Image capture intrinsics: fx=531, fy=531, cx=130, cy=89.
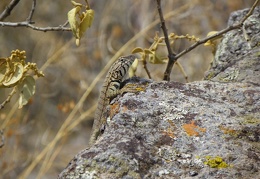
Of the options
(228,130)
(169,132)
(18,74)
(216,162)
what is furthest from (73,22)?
(216,162)

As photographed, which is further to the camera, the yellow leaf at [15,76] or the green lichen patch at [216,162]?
the yellow leaf at [15,76]

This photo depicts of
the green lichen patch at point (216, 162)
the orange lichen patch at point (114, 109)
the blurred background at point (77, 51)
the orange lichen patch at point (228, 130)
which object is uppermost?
the blurred background at point (77, 51)

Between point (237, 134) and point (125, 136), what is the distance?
529 millimetres

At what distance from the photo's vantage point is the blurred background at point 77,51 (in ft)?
26.3

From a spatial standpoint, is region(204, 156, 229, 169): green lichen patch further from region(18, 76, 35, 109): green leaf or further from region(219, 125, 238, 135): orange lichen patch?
region(18, 76, 35, 109): green leaf

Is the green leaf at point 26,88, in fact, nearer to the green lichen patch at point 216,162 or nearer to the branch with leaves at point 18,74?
the branch with leaves at point 18,74

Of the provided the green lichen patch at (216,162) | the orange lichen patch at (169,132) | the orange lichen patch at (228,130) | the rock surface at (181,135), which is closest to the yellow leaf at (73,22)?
the rock surface at (181,135)

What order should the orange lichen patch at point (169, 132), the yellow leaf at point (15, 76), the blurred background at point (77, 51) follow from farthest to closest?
the blurred background at point (77, 51)
the yellow leaf at point (15, 76)
the orange lichen patch at point (169, 132)

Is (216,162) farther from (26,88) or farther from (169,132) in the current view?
(26,88)

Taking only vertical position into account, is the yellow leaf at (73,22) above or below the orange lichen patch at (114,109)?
above

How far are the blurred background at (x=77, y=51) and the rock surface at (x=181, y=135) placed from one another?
4.56 meters

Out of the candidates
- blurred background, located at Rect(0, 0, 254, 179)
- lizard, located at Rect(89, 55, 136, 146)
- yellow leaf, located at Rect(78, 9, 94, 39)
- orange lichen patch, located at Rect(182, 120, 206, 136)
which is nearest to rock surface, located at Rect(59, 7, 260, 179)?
orange lichen patch, located at Rect(182, 120, 206, 136)

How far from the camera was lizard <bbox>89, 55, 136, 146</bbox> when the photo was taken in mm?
2981

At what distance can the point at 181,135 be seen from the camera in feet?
7.91
